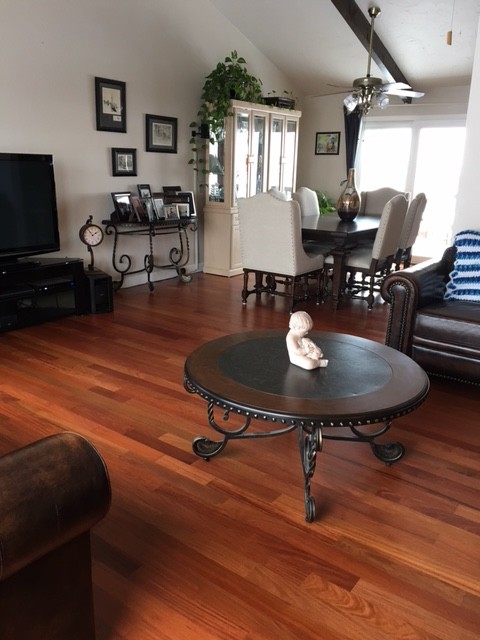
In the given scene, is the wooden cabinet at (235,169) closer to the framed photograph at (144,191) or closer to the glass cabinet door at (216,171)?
the glass cabinet door at (216,171)

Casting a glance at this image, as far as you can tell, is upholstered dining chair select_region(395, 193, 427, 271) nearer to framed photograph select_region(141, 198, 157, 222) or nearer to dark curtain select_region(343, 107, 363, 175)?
dark curtain select_region(343, 107, 363, 175)

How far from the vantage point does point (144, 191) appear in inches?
208

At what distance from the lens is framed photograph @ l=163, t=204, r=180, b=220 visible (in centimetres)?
534

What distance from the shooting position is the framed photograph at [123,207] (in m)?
4.93

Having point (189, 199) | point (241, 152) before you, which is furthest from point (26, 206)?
point (241, 152)

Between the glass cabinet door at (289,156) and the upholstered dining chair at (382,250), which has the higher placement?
the glass cabinet door at (289,156)

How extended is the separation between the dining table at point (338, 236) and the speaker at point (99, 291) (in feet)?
5.96

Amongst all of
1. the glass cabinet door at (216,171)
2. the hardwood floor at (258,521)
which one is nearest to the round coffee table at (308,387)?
the hardwood floor at (258,521)

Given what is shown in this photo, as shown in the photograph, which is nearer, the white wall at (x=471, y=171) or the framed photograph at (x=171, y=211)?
the white wall at (x=471, y=171)

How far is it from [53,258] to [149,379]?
1.90 meters

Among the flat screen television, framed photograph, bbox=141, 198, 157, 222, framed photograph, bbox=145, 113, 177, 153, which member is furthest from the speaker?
framed photograph, bbox=145, 113, 177, 153

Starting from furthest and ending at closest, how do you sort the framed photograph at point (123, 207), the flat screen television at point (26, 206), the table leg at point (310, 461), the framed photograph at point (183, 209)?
the framed photograph at point (183, 209)
the framed photograph at point (123, 207)
the flat screen television at point (26, 206)
the table leg at point (310, 461)

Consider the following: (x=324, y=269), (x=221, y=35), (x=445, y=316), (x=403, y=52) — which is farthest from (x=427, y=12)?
(x=445, y=316)

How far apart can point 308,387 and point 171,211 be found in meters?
3.86
